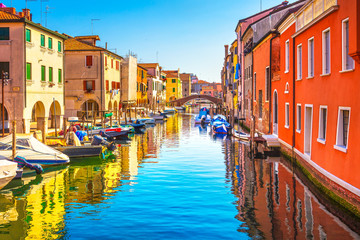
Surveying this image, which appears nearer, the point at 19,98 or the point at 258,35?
the point at 19,98

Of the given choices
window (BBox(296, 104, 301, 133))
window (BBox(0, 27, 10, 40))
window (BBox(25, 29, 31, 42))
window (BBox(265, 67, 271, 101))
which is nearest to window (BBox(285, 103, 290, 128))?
window (BBox(296, 104, 301, 133))

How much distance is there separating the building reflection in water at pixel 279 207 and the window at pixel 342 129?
6.04 ft

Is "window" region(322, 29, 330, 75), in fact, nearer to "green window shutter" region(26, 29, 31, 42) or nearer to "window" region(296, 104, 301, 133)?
"window" region(296, 104, 301, 133)

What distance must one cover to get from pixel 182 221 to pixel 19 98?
742 inches

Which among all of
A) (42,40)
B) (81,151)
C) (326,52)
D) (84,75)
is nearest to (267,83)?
(81,151)

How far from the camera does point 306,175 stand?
15.5 metres

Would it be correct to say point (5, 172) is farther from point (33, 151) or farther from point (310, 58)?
point (310, 58)

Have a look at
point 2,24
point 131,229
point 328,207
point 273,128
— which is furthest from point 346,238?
point 2,24

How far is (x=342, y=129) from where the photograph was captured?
11.5 m

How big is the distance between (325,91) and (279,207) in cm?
418

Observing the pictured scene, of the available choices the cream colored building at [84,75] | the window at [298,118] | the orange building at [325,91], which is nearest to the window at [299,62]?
the orange building at [325,91]

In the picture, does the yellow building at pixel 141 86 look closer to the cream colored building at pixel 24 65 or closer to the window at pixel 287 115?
the cream colored building at pixel 24 65

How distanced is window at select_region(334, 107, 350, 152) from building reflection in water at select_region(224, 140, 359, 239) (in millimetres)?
1841

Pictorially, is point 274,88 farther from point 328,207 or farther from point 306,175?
point 328,207
